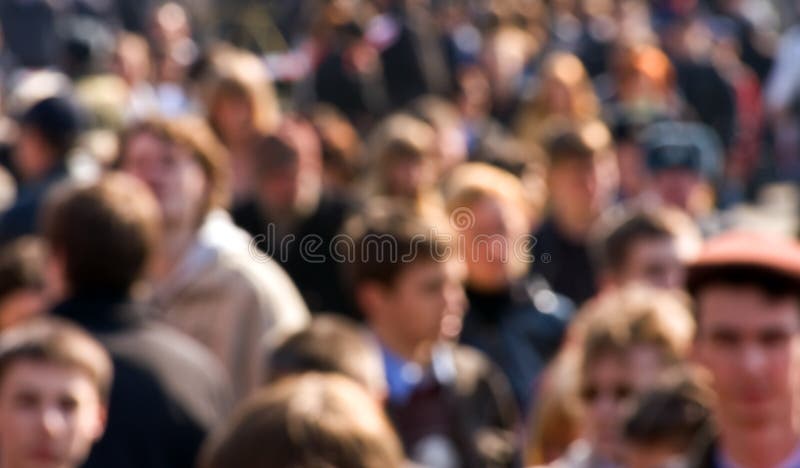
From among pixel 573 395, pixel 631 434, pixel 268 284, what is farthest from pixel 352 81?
pixel 631 434

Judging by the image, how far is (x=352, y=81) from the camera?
14211mm

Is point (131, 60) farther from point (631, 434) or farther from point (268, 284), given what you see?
point (631, 434)

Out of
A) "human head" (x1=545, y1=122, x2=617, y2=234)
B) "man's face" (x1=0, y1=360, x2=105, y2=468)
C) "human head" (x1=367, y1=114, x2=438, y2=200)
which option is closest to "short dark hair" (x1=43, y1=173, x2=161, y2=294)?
"man's face" (x1=0, y1=360, x2=105, y2=468)

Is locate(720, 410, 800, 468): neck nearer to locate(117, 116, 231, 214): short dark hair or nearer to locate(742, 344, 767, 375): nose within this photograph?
locate(742, 344, 767, 375): nose

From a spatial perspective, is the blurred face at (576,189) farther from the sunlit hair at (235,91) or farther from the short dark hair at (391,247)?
the short dark hair at (391,247)

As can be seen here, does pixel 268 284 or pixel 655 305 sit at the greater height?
pixel 655 305

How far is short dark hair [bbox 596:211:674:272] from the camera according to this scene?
6.79 meters

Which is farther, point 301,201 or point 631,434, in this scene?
point 301,201

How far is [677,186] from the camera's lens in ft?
28.6

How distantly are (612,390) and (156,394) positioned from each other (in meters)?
1.20

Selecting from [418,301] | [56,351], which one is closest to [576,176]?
[418,301]

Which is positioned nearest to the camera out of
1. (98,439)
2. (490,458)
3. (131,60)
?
(98,439)

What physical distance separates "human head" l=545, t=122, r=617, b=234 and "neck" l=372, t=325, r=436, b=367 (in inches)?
105

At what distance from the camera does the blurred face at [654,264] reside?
6781 mm
